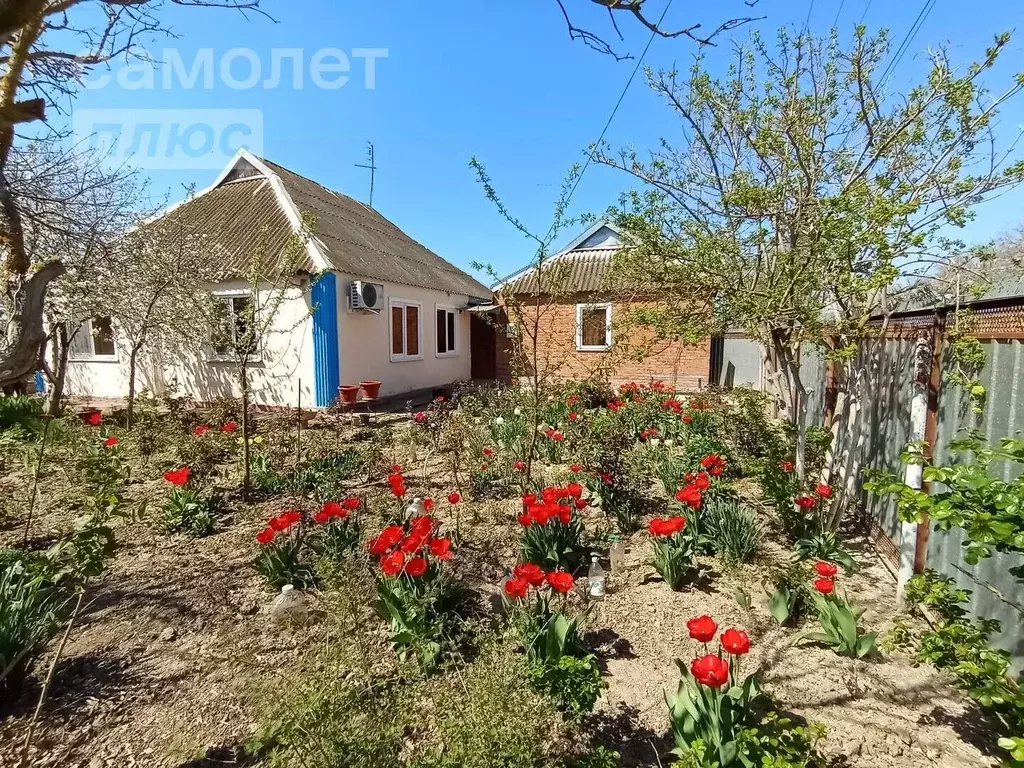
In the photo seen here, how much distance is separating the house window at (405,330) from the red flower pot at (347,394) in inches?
90.4

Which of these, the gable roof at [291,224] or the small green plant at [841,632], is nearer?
the small green plant at [841,632]

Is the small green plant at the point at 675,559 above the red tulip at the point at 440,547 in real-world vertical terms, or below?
below

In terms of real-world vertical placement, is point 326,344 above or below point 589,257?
below

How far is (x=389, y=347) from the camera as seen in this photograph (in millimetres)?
11977

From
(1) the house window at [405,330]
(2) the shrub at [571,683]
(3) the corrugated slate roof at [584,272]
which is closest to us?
(2) the shrub at [571,683]

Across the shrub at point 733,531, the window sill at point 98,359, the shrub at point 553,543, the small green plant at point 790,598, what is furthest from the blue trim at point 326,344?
the small green plant at point 790,598

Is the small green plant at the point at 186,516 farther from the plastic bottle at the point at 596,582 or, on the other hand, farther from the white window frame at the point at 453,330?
the white window frame at the point at 453,330

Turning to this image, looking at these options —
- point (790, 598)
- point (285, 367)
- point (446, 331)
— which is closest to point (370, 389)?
point (285, 367)

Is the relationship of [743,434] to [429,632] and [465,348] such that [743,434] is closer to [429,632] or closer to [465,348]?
[429,632]

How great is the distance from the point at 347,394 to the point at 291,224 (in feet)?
14.7

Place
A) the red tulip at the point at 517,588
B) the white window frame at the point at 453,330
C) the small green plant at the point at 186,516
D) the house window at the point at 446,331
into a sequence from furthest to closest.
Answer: the house window at the point at 446,331 < the white window frame at the point at 453,330 < the small green plant at the point at 186,516 < the red tulip at the point at 517,588

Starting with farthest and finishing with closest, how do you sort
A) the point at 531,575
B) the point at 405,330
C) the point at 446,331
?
1. the point at 446,331
2. the point at 405,330
3. the point at 531,575

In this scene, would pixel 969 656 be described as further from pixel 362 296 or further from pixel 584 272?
pixel 584 272

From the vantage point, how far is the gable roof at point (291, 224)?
10398mm
